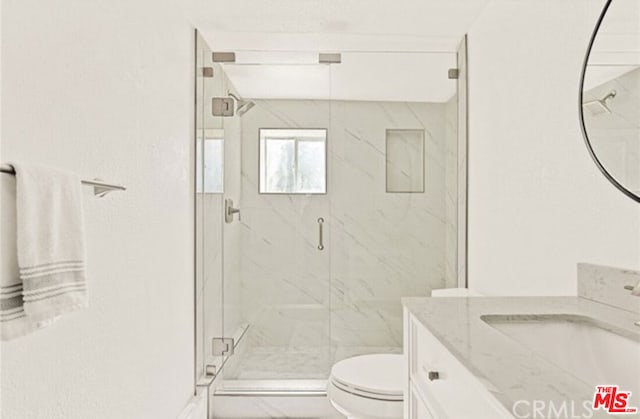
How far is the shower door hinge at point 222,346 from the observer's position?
110 inches

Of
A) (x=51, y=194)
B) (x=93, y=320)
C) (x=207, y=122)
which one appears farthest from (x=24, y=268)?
(x=207, y=122)

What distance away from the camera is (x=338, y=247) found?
296 centimetres

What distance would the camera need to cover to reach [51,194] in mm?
1002

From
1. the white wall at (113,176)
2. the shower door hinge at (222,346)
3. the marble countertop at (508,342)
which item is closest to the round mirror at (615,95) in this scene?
the marble countertop at (508,342)

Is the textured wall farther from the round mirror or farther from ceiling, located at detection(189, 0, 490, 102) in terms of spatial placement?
ceiling, located at detection(189, 0, 490, 102)

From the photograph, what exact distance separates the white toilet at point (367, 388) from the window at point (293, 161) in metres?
1.09

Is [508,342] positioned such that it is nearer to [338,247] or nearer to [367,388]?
[367,388]

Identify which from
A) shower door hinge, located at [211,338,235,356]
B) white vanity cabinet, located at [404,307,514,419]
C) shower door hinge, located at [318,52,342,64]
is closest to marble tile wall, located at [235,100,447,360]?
shower door hinge, located at [211,338,235,356]

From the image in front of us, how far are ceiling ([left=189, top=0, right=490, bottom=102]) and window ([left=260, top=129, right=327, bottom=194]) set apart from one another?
24cm

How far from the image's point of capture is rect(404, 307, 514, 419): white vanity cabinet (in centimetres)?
83

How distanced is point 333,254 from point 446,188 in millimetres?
791

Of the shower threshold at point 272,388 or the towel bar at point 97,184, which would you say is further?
the shower threshold at point 272,388

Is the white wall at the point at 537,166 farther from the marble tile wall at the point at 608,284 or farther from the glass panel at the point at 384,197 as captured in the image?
the glass panel at the point at 384,197

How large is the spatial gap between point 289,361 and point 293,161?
1222 millimetres
